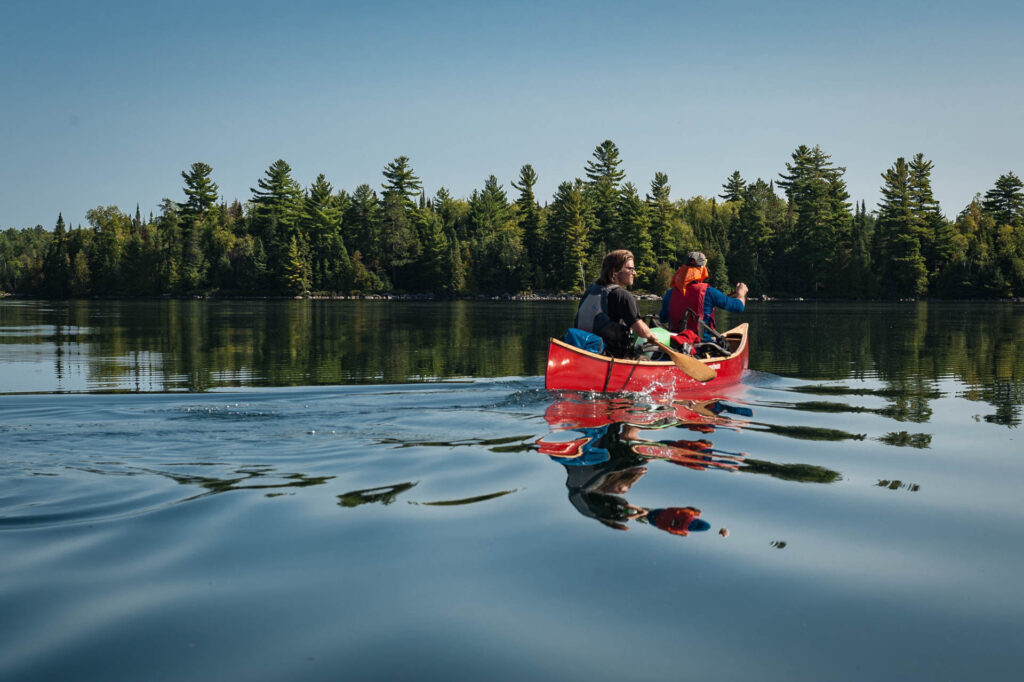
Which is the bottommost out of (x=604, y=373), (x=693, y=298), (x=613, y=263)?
(x=604, y=373)

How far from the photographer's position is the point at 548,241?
10175 centimetres

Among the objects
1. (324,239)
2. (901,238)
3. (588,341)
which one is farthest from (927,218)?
(588,341)

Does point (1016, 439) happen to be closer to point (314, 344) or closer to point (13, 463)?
point (13, 463)

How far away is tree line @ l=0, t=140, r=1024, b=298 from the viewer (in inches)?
3435

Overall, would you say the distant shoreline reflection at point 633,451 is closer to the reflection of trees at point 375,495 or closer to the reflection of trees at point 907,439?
the reflection of trees at point 375,495

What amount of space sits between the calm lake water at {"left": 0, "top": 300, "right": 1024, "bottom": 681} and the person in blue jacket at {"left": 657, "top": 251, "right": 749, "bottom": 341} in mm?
2403

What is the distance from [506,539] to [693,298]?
9247mm

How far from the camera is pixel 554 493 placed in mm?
6332

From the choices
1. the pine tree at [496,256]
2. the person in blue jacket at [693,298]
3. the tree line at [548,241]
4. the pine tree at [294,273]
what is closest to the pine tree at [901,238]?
the tree line at [548,241]

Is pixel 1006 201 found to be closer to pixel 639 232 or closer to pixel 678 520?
→ pixel 639 232

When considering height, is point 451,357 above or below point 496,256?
below

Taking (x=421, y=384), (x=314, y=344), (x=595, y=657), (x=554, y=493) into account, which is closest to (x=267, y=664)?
(x=595, y=657)

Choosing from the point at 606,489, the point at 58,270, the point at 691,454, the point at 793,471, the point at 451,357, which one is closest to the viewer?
the point at 606,489

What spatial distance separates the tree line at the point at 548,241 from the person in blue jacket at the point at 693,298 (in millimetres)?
78372
